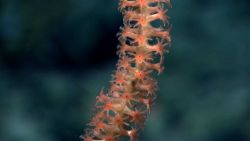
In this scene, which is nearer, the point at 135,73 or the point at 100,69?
the point at 135,73

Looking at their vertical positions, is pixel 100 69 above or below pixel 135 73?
above

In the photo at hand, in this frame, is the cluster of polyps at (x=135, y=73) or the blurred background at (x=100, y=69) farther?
the blurred background at (x=100, y=69)

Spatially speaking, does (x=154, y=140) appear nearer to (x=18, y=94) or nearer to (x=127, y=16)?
(x=18, y=94)

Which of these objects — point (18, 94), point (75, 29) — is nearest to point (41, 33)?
point (75, 29)

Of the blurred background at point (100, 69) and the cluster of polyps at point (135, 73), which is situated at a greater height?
the blurred background at point (100, 69)

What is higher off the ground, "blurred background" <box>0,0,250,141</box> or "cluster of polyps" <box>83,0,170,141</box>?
"blurred background" <box>0,0,250,141</box>
